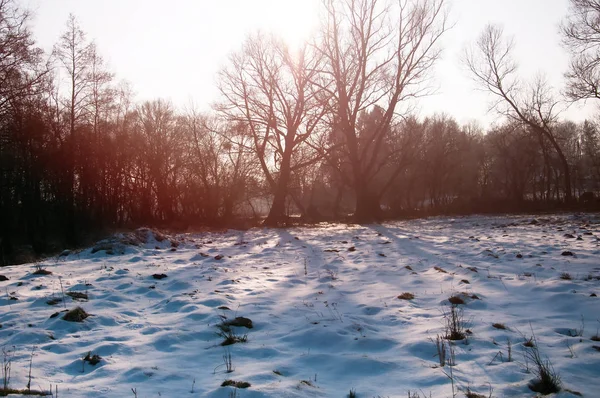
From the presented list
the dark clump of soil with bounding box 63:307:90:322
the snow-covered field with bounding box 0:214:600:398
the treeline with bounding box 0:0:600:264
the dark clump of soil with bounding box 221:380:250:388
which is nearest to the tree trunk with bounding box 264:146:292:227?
the treeline with bounding box 0:0:600:264

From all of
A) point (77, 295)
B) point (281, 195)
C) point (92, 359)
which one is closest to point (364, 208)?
point (281, 195)

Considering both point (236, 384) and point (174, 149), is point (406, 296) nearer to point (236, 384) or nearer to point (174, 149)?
point (236, 384)

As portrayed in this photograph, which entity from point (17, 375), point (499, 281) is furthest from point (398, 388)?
point (499, 281)

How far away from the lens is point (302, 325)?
519 cm

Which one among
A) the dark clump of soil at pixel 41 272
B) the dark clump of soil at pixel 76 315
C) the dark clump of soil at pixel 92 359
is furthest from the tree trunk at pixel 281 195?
the dark clump of soil at pixel 92 359

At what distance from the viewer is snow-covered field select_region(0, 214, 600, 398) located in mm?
3664

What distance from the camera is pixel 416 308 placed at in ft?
19.1

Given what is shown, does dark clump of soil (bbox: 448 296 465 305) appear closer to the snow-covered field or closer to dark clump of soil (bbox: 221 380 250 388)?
the snow-covered field

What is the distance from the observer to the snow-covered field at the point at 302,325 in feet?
12.0

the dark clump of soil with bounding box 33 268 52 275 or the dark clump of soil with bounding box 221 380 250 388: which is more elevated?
the dark clump of soil with bounding box 33 268 52 275

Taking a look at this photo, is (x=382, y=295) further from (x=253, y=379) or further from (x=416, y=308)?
(x=253, y=379)

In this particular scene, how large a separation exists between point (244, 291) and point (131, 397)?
11.6 ft

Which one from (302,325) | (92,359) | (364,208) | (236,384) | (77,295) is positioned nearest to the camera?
(236,384)

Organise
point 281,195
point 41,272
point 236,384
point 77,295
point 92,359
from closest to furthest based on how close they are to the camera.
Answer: point 236,384 < point 92,359 < point 77,295 < point 41,272 < point 281,195
